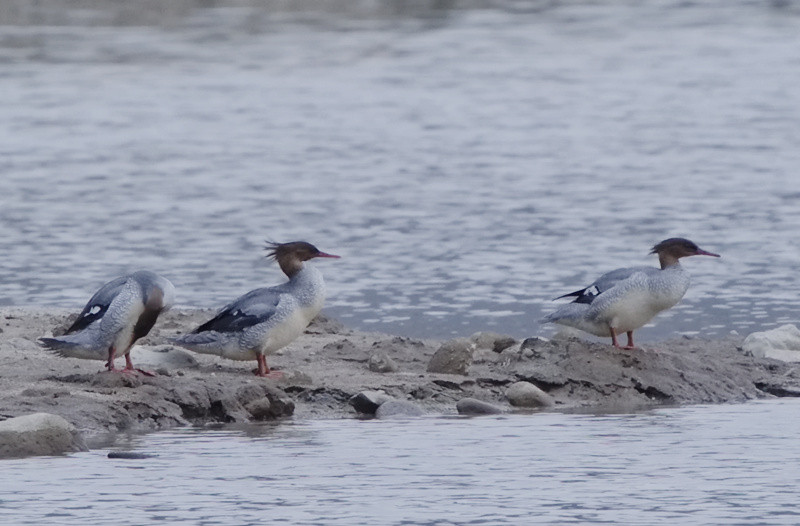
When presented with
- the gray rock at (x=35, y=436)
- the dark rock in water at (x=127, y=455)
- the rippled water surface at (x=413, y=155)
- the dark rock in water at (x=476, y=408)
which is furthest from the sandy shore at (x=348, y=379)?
the rippled water surface at (x=413, y=155)

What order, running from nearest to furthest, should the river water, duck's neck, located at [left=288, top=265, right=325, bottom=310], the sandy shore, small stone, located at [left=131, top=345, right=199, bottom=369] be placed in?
1. the river water
2. the sandy shore
3. small stone, located at [left=131, top=345, right=199, bottom=369]
4. duck's neck, located at [left=288, top=265, right=325, bottom=310]

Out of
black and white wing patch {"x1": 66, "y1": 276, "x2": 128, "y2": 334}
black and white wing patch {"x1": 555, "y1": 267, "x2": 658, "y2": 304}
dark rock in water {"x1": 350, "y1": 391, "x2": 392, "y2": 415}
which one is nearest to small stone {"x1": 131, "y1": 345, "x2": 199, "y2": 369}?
black and white wing patch {"x1": 66, "y1": 276, "x2": 128, "y2": 334}

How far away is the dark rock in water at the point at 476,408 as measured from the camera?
1265 cm

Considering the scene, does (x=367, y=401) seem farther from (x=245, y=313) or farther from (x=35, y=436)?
(x=35, y=436)

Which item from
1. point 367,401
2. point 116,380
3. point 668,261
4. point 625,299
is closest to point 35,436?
point 116,380

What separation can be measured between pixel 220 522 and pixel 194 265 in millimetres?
10809

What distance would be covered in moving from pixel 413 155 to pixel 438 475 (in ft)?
59.5

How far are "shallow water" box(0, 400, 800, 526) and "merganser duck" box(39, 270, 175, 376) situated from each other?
905mm

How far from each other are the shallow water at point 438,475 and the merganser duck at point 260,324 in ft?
3.47

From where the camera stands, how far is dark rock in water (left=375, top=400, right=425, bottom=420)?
12.4 metres

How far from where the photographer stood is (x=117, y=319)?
12156 millimetres

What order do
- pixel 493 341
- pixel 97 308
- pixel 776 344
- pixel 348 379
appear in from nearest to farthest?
pixel 97 308 → pixel 348 379 → pixel 493 341 → pixel 776 344

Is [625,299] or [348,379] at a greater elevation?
[625,299]

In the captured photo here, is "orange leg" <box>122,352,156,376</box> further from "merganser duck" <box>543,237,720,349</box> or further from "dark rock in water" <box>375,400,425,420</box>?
"merganser duck" <box>543,237,720,349</box>
